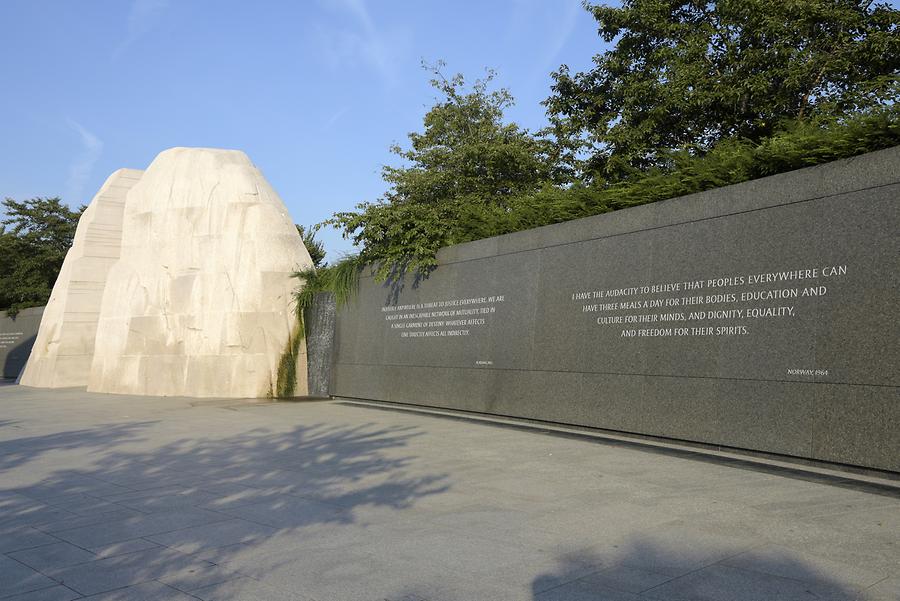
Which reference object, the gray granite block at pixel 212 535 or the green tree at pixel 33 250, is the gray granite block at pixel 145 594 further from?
the green tree at pixel 33 250

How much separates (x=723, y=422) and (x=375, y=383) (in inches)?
312

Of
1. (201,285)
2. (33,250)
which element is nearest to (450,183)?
(201,285)

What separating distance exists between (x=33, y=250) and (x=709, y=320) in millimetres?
32254

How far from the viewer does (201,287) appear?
17062 millimetres

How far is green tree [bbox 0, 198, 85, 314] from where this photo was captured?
30812mm

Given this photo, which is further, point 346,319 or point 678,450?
point 346,319

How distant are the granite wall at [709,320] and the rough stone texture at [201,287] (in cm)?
580

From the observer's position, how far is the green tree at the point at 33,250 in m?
30.8

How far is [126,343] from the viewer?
17.6 m

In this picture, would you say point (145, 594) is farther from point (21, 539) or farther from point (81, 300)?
point (81, 300)

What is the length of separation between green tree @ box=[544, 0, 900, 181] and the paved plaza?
7055 millimetres

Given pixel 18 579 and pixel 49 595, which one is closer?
pixel 49 595

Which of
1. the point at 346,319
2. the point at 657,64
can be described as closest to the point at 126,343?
the point at 346,319

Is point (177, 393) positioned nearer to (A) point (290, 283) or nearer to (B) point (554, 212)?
(A) point (290, 283)
